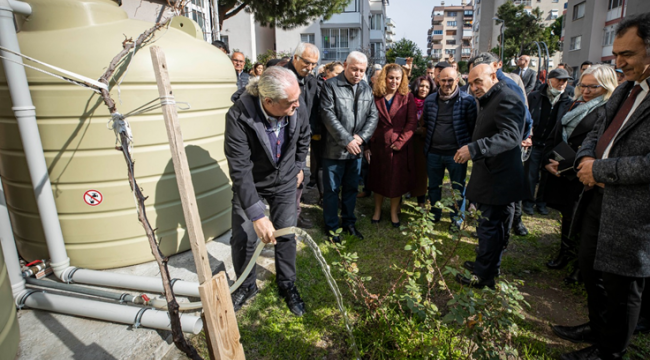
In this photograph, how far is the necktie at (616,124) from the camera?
212cm

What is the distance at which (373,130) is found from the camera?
4484mm

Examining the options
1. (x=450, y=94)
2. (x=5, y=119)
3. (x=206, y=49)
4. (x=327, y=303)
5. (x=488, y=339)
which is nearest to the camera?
(x=488, y=339)

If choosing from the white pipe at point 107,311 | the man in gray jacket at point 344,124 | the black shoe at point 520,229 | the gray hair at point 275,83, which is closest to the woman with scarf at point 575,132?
the black shoe at point 520,229

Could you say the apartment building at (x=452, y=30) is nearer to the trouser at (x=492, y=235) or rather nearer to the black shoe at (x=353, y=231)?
the black shoe at (x=353, y=231)

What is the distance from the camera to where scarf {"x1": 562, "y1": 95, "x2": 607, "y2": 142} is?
11.8ft

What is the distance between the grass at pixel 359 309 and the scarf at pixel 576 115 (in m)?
1.34

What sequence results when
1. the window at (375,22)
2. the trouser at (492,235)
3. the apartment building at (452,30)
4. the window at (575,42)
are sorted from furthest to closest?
1. the apartment building at (452,30)
2. the window at (375,22)
3. the window at (575,42)
4. the trouser at (492,235)

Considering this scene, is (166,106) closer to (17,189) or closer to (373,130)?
(17,189)

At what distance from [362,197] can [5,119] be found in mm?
4512

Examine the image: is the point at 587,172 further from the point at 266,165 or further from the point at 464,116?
the point at 464,116

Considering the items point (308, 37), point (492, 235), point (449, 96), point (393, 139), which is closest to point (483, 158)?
point (492, 235)

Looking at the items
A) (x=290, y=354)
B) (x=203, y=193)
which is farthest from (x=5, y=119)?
(x=290, y=354)

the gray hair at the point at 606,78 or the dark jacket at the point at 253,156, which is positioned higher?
the gray hair at the point at 606,78

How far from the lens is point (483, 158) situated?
128 inches
